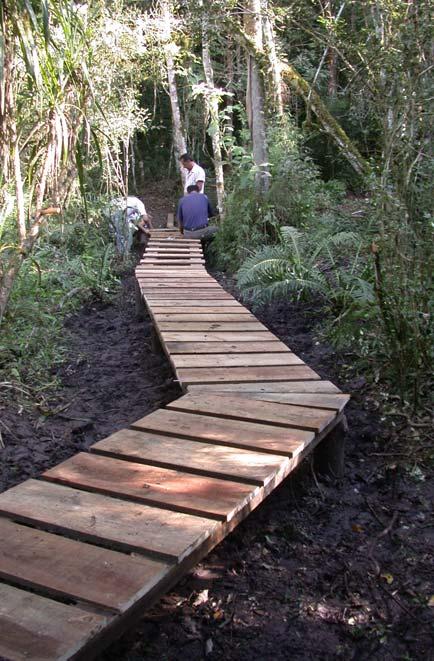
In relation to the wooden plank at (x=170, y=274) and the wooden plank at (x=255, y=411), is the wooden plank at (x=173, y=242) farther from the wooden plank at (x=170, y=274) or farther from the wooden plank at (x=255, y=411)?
the wooden plank at (x=255, y=411)

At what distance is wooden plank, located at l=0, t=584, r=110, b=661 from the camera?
63.5 inches

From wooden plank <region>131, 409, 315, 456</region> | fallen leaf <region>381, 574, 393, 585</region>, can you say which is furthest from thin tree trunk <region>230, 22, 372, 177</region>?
fallen leaf <region>381, 574, 393, 585</region>

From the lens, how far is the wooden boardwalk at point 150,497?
179 cm

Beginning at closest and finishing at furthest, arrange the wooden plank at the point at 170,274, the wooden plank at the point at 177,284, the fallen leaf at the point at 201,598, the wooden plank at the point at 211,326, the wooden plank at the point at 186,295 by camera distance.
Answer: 1. the fallen leaf at the point at 201,598
2. the wooden plank at the point at 211,326
3. the wooden plank at the point at 186,295
4. the wooden plank at the point at 177,284
5. the wooden plank at the point at 170,274

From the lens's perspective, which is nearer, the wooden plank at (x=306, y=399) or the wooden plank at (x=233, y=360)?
the wooden plank at (x=306, y=399)

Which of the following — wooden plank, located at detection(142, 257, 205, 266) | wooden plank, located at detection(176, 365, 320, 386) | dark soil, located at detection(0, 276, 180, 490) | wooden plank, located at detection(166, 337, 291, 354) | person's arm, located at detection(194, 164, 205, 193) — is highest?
person's arm, located at detection(194, 164, 205, 193)

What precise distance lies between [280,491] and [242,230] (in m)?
6.00

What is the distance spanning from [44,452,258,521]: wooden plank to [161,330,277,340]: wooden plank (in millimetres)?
1903

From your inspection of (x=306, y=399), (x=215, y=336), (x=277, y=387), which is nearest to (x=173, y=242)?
(x=215, y=336)

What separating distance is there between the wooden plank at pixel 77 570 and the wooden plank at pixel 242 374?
67.4 inches

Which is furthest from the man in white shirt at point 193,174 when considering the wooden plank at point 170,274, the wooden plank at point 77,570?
the wooden plank at point 77,570

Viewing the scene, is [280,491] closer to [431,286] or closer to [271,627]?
[271,627]

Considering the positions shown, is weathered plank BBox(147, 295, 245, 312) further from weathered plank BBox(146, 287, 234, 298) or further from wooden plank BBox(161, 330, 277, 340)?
wooden plank BBox(161, 330, 277, 340)

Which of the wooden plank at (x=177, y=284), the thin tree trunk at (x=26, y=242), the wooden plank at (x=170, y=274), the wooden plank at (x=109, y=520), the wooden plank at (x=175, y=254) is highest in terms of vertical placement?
the thin tree trunk at (x=26, y=242)
